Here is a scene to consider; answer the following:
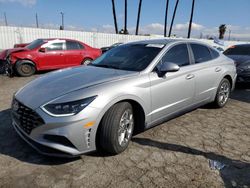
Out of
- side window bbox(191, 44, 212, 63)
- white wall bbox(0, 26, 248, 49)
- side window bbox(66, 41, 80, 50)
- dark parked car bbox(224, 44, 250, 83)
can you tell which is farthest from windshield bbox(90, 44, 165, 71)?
white wall bbox(0, 26, 248, 49)

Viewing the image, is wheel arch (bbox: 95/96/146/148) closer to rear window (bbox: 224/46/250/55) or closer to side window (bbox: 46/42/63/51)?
rear window (bbox: 224/46/250/55)

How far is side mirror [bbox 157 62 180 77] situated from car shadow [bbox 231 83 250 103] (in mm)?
3633

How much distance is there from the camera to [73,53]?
384 inches

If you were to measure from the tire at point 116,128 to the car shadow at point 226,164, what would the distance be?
1.52ft

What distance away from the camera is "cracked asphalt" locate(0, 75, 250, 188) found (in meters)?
2.57

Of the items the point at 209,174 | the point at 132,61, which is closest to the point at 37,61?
the point at 132,61

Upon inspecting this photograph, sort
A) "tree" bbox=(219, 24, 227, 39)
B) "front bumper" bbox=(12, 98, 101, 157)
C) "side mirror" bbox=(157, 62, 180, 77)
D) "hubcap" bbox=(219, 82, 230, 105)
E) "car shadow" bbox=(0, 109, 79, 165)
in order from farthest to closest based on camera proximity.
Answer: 1. "tree" bbox=(219, 24, 227, 39)
2. "hubcap" bbox=(219, 82, 230, 105)
3. "side mirror" bbox=(157, 62, 180, 77)
4. "car shadow" bbox=(0, 109, 79, 165)
5. "front bumper" bbox=(12, 98, 101, 157)

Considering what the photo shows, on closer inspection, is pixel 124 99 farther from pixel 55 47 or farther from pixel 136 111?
pixel 55 47

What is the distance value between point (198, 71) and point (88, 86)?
2.30 metres

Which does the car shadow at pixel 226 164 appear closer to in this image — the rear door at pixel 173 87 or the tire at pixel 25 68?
the rear door at pixel 173 87

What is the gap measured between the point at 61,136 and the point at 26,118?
570 millimetres

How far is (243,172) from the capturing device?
110 inches

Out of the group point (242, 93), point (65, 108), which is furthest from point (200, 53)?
point (242, 93)

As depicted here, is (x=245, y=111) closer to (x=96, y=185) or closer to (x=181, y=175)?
(x=181, y=175)
